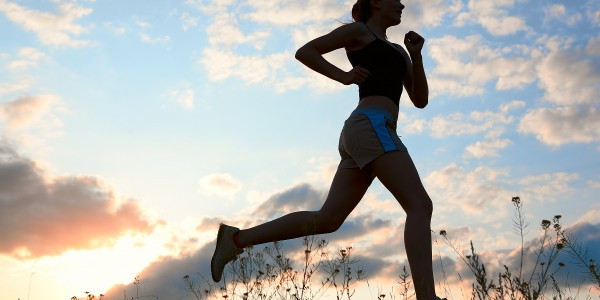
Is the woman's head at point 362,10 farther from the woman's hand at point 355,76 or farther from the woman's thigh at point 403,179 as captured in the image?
the woman's thigh at point 403,179

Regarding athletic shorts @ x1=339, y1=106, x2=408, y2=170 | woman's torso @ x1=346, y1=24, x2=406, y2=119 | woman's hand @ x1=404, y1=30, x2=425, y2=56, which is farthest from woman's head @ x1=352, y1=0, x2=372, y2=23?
athletic shorts @ x1=339, y1=106, x2=408, y2=170

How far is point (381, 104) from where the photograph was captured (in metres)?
4.41

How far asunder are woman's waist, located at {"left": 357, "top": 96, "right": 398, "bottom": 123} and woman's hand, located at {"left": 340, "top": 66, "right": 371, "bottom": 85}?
0.47 ft

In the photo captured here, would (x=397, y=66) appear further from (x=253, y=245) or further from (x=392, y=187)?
(x=253, y=245)

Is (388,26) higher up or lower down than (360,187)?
higher up

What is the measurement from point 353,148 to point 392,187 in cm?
36

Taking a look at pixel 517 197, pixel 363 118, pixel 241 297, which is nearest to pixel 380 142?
pixel 363 118

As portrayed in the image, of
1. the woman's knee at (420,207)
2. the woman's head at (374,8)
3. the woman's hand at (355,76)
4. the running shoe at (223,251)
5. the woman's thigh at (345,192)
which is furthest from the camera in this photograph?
the running shoe at (223,251)

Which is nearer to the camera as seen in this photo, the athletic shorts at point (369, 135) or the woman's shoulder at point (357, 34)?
the athletic shorts at point (369, 135)

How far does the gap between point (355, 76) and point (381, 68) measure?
221 millimetres

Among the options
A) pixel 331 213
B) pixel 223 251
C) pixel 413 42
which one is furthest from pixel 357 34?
pixel 223 251

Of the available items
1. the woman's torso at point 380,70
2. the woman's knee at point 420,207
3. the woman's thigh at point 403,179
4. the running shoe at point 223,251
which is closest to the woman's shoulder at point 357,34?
the woman's torso at point 380,70

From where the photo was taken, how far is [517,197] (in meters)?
4.95

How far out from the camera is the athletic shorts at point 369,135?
428 cm
